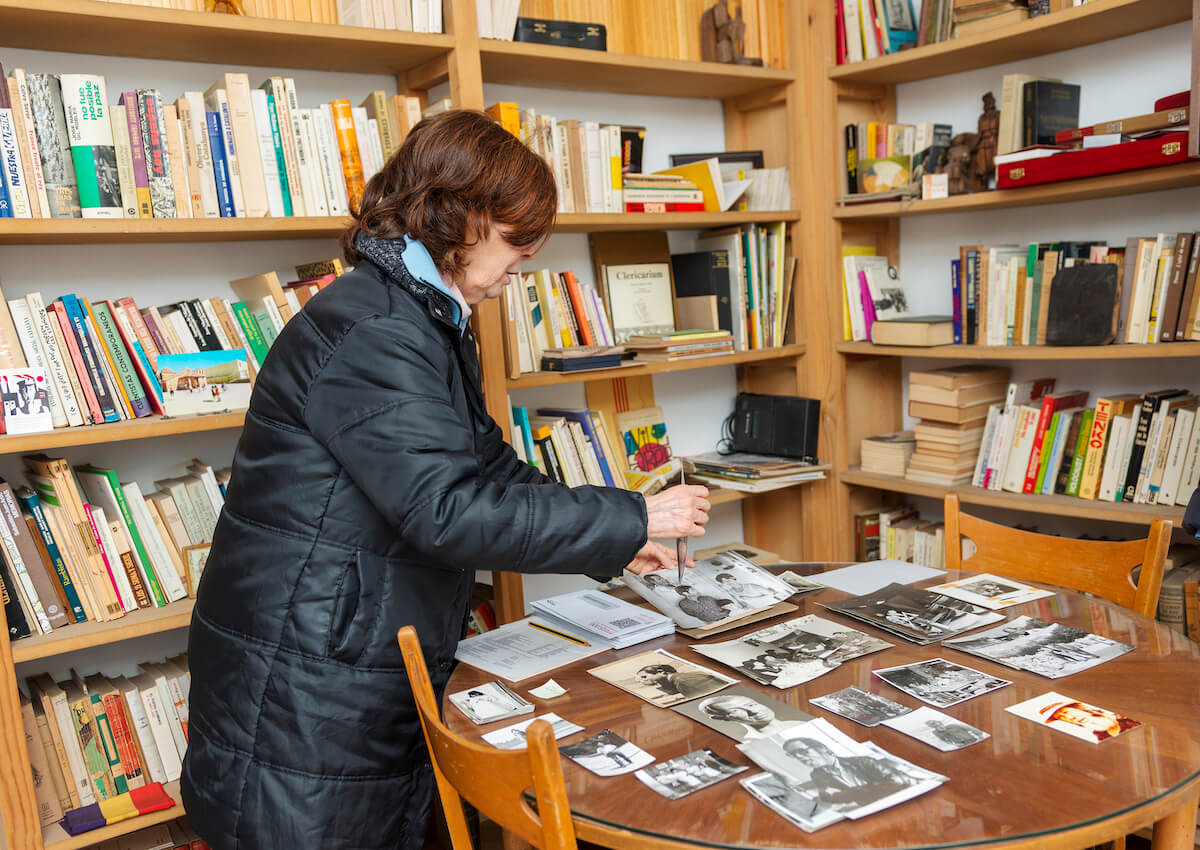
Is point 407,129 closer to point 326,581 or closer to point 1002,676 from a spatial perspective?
point 326,581

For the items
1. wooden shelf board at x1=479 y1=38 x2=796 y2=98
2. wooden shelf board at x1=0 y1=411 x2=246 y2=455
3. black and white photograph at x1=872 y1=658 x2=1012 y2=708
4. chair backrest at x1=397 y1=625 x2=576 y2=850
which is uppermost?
wooden shelf board at x1=479 y1=38 x2=796 y2=98

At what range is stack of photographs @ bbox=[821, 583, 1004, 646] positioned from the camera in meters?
1.55

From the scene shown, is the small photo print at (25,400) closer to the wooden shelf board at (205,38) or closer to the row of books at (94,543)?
the row of books at (94,543)

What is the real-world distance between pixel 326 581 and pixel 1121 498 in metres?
2.00

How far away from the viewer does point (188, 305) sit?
2.14 metres

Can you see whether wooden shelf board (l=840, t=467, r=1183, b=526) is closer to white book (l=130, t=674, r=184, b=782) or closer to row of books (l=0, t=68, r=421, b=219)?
row of books (l=0, t=68, r=421, b=219)

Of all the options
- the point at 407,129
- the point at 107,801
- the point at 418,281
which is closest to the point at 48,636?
the point at 107,801

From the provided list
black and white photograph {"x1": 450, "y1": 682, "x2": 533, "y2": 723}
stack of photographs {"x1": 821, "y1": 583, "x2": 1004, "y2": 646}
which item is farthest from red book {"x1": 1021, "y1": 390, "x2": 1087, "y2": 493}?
black and white photograph {"x1": 450, "y1": 682, "x2": 533, "y2": 723}

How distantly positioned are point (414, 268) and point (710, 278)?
1592 millimetres

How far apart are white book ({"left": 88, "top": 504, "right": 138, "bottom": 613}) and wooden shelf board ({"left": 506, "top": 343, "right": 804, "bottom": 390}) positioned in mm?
958

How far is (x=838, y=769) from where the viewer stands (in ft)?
3.71

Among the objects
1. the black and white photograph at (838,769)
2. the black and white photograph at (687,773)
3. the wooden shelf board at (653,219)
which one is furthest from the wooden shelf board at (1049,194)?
the black and white photograph at (687,773)

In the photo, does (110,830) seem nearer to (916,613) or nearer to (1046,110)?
(916,613)

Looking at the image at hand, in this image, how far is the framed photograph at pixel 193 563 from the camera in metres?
2.14
